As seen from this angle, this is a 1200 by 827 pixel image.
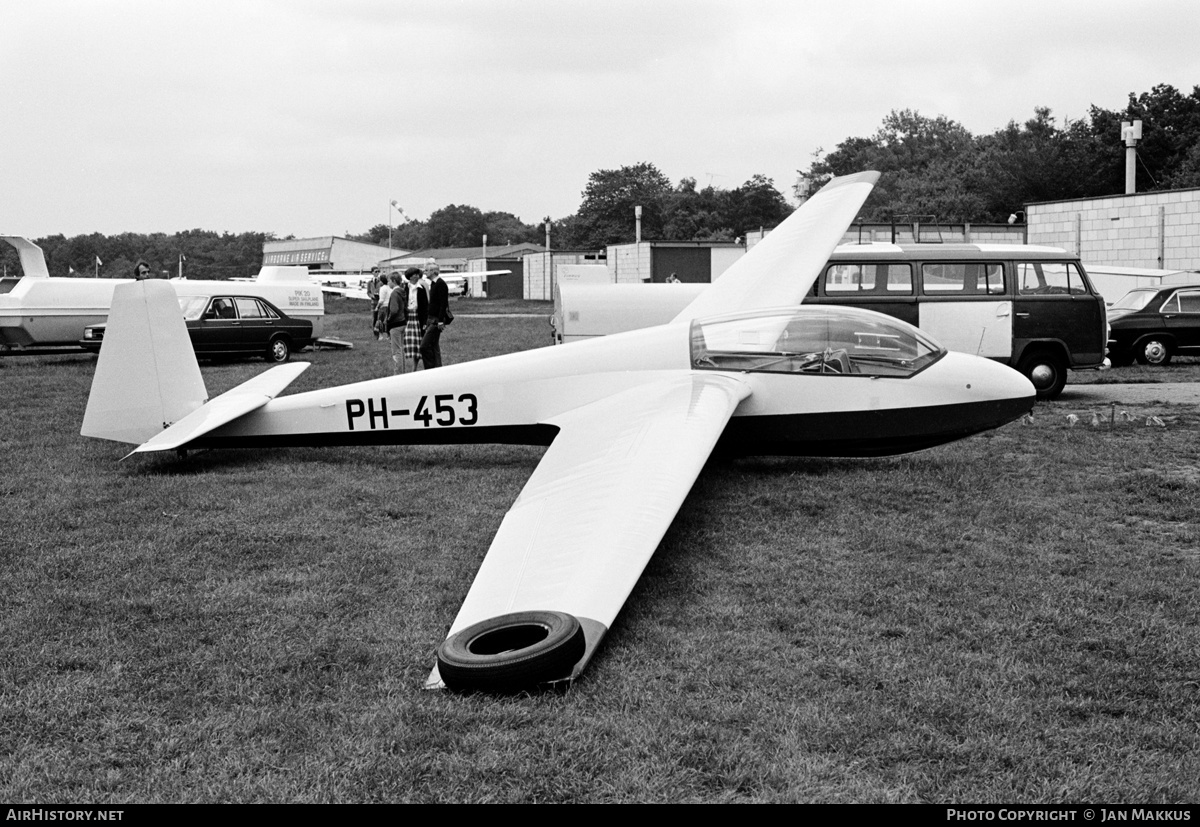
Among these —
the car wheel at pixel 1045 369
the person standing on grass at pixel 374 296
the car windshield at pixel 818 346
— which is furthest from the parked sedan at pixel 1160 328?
the person standing on grass at pixel 374 296

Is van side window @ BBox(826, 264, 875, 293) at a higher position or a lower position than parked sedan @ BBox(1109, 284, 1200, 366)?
higher

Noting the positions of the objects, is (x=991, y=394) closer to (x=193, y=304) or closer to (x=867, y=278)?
(x=867, y=278)

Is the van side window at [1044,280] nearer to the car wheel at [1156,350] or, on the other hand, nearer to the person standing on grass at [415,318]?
the car wheel at [1156,350]

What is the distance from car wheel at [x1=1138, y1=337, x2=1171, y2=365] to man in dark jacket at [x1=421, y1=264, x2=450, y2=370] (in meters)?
12.9

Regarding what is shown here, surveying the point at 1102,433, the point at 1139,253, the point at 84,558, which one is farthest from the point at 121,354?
the point at 1139,253

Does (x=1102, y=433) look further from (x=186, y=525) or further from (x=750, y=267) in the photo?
(x=186, y=525)

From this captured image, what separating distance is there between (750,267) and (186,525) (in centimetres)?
712

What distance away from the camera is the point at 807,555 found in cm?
642

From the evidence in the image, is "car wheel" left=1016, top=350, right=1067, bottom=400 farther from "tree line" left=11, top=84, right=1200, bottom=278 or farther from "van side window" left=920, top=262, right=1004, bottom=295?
"tree line" left=11, top=84, right=1200, bottom=278

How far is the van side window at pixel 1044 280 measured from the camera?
45.4ft

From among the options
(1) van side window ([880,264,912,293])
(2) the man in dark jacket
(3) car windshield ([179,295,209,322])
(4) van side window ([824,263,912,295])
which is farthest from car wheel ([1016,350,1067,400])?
(3) car windshield ([179,295,209,322])

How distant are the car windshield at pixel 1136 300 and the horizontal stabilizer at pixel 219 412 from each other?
15923 mm

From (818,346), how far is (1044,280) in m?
6.82

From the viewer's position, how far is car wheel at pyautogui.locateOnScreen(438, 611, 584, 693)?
4.12 metres
